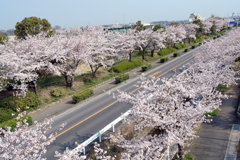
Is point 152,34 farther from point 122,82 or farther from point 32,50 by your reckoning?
point 32,50

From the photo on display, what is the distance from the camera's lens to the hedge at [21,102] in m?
14.6

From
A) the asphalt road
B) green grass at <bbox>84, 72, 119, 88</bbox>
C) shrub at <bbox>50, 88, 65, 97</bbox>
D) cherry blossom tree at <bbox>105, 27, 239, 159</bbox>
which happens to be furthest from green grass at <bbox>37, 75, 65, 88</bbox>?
cherry blossom tree at <bbox>105, 27, 239, 159</bbox>

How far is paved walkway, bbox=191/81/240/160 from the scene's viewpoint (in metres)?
9.63

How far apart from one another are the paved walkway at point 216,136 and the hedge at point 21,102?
43.6 feet

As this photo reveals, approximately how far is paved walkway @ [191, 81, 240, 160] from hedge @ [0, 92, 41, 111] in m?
13.3

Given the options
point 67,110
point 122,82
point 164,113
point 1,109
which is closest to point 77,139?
point 67,110

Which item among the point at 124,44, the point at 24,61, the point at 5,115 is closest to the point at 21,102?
the point at 5,115

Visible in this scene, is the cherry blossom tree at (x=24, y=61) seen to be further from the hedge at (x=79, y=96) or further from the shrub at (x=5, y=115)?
the hedge at (x=79, y=96)

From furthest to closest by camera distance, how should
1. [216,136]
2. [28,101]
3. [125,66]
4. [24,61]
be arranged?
[125,66], [28,101], [24,61], [216,136]

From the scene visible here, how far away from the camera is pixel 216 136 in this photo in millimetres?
11148

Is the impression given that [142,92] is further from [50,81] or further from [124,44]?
[124,44]

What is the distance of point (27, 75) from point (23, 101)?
2441 mm

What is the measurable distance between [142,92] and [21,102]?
11.3 metres

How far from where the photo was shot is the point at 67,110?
52.2 feet
